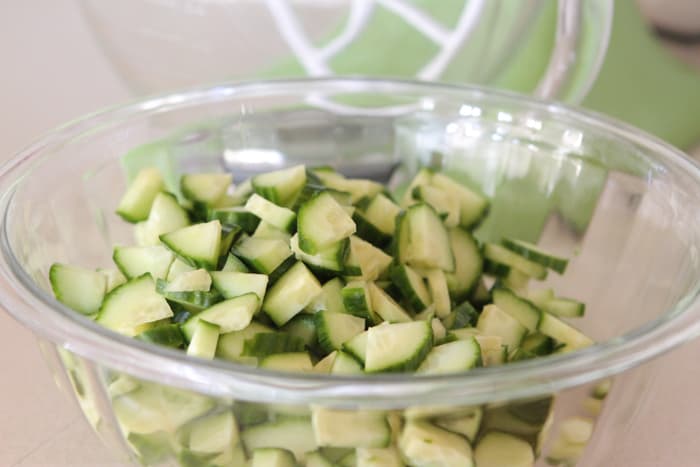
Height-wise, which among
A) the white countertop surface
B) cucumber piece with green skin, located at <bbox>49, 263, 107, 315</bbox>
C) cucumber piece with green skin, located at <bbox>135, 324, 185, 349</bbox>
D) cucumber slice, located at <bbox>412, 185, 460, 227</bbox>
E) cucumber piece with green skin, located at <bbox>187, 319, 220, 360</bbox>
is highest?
cucumber slice, located at <bbox>412, 185, 460, 227</bbox>

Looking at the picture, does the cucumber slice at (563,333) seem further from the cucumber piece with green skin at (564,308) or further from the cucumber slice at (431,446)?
the cucumber slice at (431,446)

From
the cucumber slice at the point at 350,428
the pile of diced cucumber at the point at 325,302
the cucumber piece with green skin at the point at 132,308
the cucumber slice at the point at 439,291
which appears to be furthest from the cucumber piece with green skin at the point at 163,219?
the cucumber slice at the point at 350,428

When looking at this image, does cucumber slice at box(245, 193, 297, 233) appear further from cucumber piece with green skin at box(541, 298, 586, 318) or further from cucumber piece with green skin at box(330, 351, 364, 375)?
cucumber piece with green skin at box(541, 298, 586, 318)

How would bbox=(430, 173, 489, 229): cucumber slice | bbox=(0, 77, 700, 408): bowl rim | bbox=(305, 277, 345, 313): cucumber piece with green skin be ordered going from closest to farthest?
bbox=(0, 77, 700, 408): bowl rim, bbox=(305, 277, 345, 313): cucumber piece with green skin, bbox=(430, 173, 489, 229): cucumber slice

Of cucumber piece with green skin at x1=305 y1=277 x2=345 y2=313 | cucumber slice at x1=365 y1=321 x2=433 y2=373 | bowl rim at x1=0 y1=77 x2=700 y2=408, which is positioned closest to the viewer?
bowl rim at x1=0 y1=77 x2=700 y2=408

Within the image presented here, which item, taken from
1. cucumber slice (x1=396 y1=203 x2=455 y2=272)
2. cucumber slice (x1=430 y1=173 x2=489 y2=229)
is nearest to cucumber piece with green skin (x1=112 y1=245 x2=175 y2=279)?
cucumber slice (x1=396 y1=203 x2=455 y2=272)

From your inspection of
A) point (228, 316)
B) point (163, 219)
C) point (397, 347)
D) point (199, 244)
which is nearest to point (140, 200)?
point (163, 219)

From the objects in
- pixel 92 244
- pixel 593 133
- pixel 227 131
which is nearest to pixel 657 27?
pixel 593 133

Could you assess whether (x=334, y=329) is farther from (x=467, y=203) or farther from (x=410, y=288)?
(x=467, y=203)
